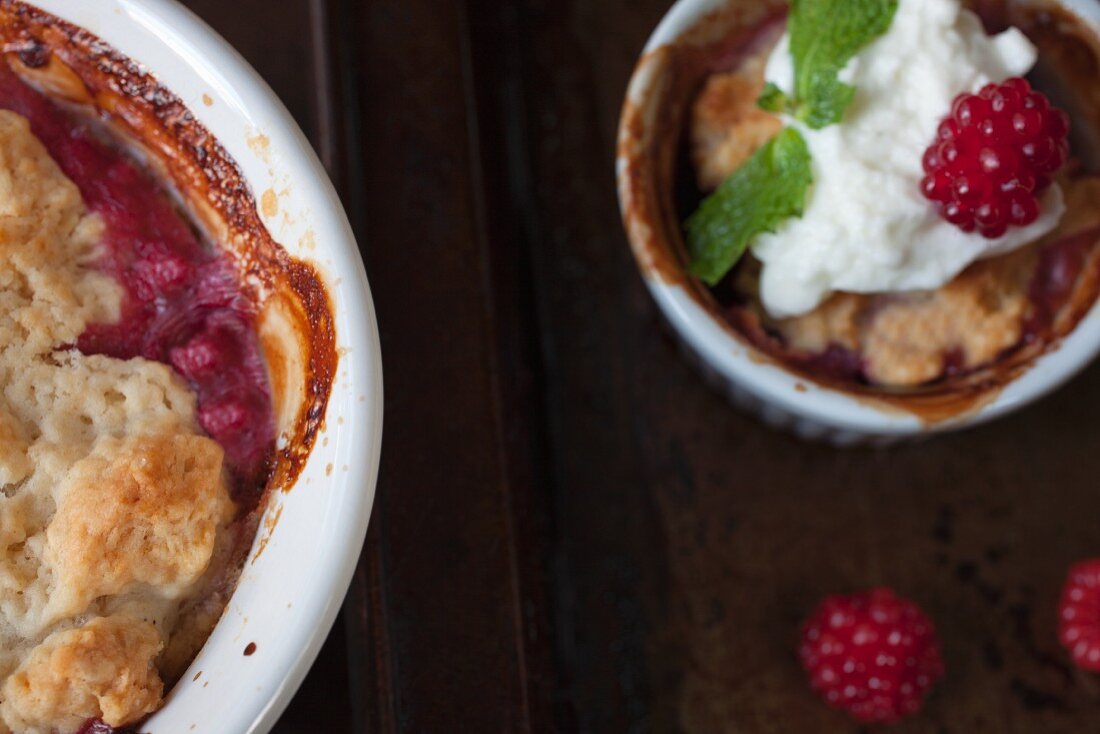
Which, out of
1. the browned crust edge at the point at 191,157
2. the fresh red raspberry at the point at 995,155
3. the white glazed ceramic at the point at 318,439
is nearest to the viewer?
the white glazed ceramic at the point at 318,439

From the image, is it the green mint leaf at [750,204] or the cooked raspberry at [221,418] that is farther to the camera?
the green mint leaf at [750,204]

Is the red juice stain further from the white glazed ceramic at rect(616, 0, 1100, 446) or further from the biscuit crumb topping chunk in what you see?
the white glazed ceramic at rect(616, 0, 1100, 446)

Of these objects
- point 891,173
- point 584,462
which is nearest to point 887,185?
point 891,173

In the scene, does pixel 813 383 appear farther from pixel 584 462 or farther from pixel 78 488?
pixel 78 488

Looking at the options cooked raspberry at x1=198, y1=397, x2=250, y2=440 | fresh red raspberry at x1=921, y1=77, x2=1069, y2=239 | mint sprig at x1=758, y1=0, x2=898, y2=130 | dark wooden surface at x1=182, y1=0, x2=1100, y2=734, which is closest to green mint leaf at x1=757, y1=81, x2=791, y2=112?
mint sprig at x1=758, y1=0, x2=898, y2=130

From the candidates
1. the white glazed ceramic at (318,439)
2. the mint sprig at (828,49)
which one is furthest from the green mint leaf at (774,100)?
the white glazed ceramic at (318,439)

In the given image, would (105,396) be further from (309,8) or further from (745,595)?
(745,595)

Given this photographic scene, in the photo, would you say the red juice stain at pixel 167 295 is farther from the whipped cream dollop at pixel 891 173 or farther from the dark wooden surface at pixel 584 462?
the whipped cream dollop at pixel 891 173
